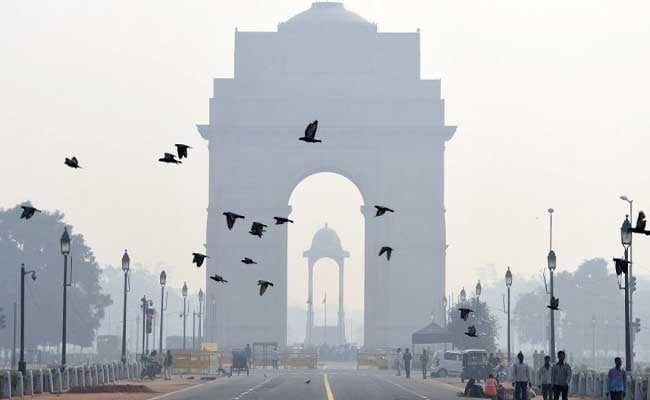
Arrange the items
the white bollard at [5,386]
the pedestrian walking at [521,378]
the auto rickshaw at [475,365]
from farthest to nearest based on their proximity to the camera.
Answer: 1. the auto rickshaw at [475,365]
2. the white bollard at [5,386]
3. the pedestrian walking at [521,378]

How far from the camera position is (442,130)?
144875mm

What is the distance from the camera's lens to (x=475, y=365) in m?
84.4

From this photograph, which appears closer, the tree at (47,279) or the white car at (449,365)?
the white car at (449,365)

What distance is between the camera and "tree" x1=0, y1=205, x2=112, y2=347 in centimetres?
15388

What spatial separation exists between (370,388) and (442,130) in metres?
74.9

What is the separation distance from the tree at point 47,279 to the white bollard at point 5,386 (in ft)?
317

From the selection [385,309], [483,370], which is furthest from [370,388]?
[385,309]

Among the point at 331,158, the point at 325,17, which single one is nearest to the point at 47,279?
the point at 331,158

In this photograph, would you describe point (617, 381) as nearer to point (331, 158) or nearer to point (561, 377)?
point (561, 377)

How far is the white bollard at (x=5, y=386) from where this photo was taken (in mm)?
55875

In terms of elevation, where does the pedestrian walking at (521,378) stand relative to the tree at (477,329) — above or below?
below

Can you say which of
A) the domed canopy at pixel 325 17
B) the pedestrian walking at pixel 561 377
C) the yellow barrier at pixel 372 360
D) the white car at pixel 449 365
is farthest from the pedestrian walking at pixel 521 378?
the domed canopy at pixel 325 17

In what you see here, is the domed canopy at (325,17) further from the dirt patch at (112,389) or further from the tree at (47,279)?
the dirt patch at (112,389)

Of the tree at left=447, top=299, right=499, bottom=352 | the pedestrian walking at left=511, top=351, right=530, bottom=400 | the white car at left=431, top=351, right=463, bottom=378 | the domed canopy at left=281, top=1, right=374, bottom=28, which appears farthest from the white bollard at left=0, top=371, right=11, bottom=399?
the domed canopy at left=281, top=1, right=374, bottom=28
